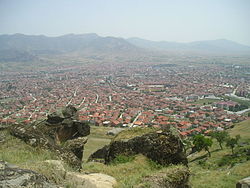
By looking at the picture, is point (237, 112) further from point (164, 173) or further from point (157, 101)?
point (164, 173)

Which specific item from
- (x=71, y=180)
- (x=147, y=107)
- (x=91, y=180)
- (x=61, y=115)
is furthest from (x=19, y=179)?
(x=147, y=107)

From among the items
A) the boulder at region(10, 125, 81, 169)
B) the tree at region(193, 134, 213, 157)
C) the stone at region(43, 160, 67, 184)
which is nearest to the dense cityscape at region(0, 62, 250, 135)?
the tree at region(193, 134, 213, 157)

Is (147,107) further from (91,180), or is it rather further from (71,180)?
(71,180)

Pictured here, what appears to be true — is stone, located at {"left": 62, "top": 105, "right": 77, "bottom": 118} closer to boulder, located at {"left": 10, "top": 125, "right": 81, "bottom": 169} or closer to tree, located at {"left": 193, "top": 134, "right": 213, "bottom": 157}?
boulder, located at {"left": 10, "top": 125, "right": 81, "bottom": 169}

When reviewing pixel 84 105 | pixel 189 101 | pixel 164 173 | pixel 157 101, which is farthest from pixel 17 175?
pixel 189 101

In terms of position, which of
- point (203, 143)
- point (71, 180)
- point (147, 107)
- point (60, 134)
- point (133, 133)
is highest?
point (71, 180)

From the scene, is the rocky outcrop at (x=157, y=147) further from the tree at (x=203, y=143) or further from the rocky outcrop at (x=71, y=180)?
the tree at (x=203, y=143)

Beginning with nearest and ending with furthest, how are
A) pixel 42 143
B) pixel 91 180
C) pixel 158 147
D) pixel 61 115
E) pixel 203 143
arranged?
pixel 91 180 → pixel 42 143 → pixel 158 147 → pixel 61 115 → pixel 203 143

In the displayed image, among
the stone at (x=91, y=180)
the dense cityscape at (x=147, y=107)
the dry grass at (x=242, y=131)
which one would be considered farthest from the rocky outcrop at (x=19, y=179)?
the dry grass at (x=242, y=131)
